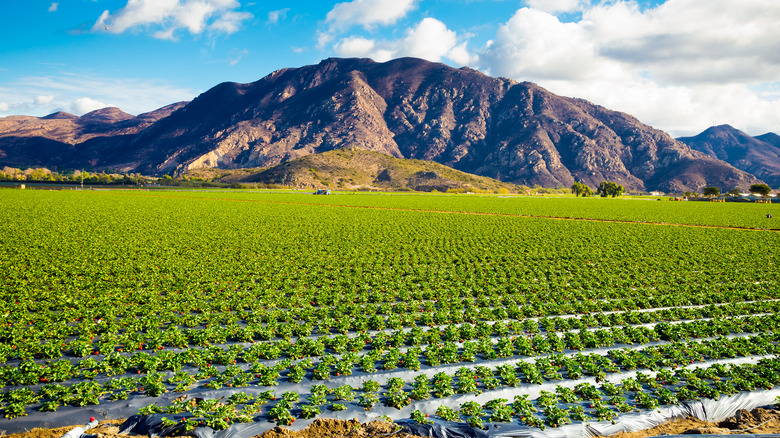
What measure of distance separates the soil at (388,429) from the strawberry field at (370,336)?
1.03 feet

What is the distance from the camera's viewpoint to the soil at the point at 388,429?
8320 mm

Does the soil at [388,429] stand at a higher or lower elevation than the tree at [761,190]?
lower

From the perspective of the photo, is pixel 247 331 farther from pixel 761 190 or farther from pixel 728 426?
pixel 761 190

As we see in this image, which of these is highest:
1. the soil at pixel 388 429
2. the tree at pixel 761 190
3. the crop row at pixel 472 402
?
the tree at pixel 761 190

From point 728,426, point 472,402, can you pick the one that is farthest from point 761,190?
point 472,402

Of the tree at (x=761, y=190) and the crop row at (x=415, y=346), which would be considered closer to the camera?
the crop row at (x=415, y=346)

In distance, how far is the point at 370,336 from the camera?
13328 millimetres

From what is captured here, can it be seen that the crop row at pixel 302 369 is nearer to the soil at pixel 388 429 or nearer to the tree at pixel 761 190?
the soil at pixel 388 429

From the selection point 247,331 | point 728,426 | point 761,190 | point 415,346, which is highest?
point 761,190

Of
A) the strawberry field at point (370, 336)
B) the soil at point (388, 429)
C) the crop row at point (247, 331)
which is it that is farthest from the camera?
the crop row at point (247, 331)

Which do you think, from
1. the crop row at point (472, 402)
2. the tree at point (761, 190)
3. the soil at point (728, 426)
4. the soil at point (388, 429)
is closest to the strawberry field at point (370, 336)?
the crop row at point (472, 402)

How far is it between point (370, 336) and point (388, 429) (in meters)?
4.79

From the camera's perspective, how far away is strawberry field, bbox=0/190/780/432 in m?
9.30

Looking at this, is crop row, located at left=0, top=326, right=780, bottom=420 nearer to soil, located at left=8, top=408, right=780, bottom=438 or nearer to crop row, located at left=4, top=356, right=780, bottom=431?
crop row, located at left=4, top=356, right=780, bottom=431
